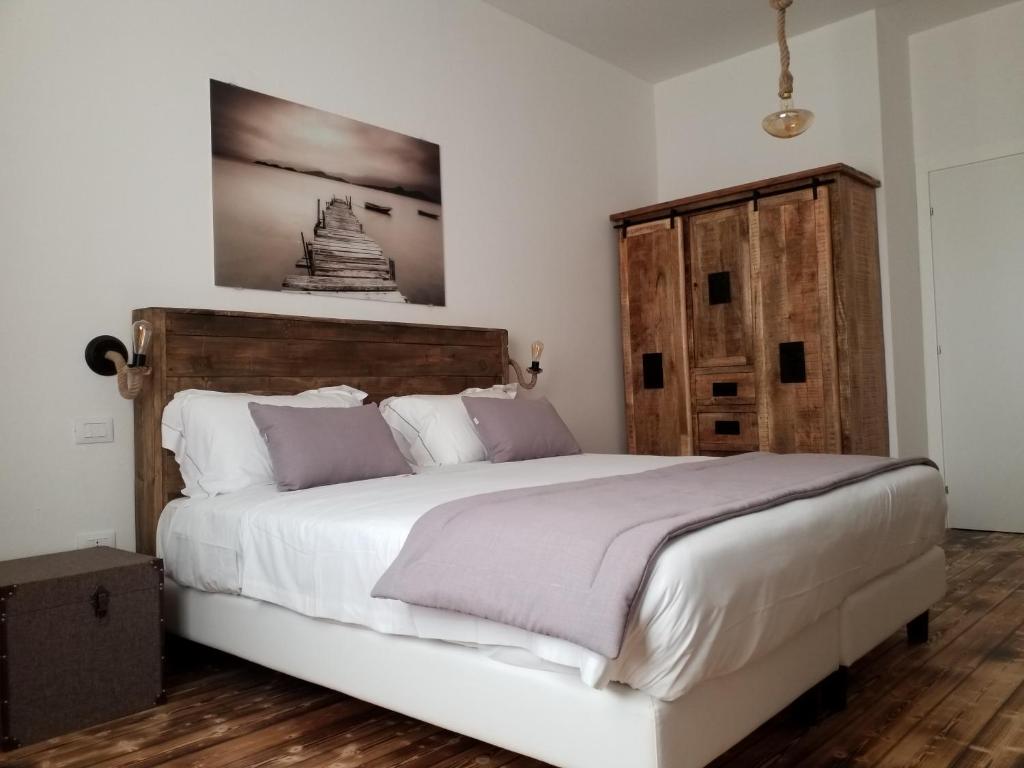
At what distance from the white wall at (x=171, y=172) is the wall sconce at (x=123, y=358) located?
48 millimetres

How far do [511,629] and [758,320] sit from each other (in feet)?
10.7

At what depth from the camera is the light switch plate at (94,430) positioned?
283cm

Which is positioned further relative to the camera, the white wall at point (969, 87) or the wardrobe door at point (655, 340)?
the wardrobe door at point (655, 340)

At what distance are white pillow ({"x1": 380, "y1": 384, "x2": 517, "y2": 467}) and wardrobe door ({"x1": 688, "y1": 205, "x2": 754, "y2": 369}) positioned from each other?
6.06 ft

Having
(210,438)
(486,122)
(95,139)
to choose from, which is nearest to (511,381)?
(486,122)

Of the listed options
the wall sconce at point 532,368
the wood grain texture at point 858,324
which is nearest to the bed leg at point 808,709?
the wood grain texture at point 858,324

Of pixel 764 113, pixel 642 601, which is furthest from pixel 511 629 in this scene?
pixel 764 113

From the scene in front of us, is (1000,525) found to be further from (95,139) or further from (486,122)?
(95,139)

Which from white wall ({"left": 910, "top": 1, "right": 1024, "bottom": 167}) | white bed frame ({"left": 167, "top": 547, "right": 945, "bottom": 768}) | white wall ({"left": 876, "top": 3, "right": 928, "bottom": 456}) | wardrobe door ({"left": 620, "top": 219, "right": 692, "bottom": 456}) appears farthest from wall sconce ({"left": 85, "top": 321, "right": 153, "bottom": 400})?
white wall ({"left": 910, "top": 1, "right": 1024, "bottom": 167})

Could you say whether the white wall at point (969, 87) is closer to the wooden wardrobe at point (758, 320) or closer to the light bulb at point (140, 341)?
the wooden wardrobe at point (758, 320)

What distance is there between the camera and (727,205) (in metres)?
4.71

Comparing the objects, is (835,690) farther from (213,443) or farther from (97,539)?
(97,539)

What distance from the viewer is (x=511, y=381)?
4.48m

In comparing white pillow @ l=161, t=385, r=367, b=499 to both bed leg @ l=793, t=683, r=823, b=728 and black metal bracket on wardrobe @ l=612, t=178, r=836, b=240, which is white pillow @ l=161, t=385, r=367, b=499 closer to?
bed leg @ l=793, t=683, r=823, b=728
